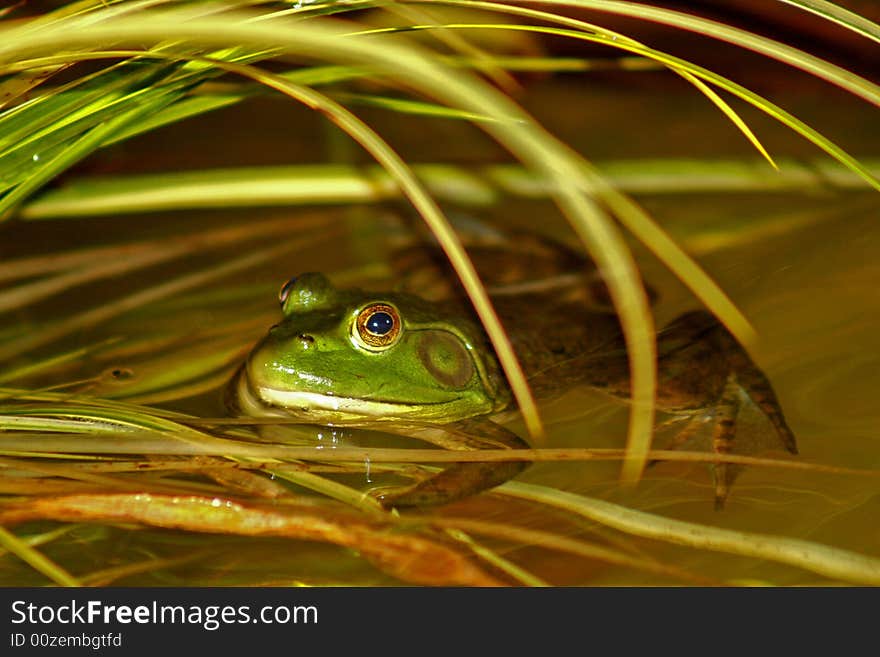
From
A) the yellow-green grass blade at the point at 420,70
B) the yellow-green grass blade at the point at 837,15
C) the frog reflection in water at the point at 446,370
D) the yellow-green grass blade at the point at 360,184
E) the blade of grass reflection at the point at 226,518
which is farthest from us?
the yellow-green grass blade at the point at 360,184

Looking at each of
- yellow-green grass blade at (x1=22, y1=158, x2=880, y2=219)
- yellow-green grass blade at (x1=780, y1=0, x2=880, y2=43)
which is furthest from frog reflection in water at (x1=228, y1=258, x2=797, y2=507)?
yellow-green grass blade at (x1=780, y1=0, x2=880, y2=43)

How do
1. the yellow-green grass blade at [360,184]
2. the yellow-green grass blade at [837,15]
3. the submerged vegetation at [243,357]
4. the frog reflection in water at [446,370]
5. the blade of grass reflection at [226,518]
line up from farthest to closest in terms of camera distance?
the yellow-green grass blade at [360,184], the frog reflection in water at [446,370], the blade of grass reflection at [226,518], the yellow-green grass blade at [837,15], the submerged vegetation at [243,357]

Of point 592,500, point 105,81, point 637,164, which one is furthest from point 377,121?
point 592,500

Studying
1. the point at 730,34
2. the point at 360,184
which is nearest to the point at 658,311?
the point at 360,184

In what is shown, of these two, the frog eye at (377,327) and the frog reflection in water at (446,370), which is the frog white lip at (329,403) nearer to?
the frog reflection in water at (446,370)

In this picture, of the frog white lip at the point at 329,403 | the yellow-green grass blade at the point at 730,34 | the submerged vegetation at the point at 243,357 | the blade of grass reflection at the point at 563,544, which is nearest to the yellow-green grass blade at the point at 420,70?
the submerged vegetation at the point at 243,357

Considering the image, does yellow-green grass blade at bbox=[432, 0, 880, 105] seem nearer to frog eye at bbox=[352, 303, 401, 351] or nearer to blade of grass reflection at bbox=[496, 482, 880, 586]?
blade of grass reflection at bbox=[496, 482, 880, 586]

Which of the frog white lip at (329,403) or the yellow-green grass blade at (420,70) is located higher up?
the frog white lip at (329,403)

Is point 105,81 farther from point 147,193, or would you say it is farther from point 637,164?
point 637,164
